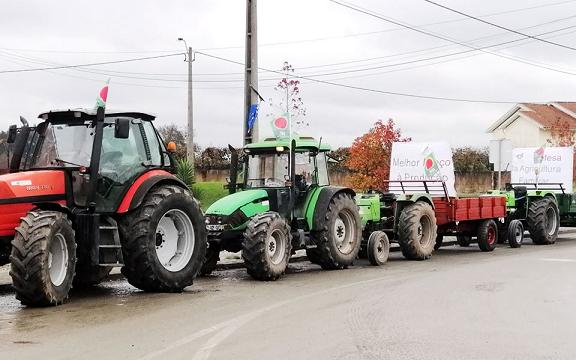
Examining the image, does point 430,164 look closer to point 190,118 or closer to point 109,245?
point 109,245

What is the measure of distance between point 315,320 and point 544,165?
16202 mm

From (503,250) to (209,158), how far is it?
1956cm

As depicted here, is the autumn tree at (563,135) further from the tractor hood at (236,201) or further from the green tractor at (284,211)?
the tractor hood at (236,201)

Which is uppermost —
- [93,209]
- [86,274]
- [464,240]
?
[93,209]

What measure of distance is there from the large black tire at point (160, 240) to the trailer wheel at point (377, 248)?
A: 4.72 metres

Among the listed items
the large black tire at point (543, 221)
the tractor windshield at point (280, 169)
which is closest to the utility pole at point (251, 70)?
the tractor windshield at point (280, 169)

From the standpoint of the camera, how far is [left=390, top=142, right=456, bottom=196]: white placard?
19016 mm

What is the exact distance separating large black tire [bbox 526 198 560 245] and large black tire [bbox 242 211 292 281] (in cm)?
1034

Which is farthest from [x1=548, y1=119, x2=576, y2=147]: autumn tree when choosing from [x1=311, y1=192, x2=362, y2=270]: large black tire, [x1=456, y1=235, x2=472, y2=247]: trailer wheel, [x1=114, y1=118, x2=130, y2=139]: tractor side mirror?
[x1=114, y1=118, x2=130, y2=139]: tractor side mirror

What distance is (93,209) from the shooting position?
10117 mm

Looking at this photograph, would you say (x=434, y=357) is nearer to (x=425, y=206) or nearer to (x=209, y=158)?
(x=425, y=206)

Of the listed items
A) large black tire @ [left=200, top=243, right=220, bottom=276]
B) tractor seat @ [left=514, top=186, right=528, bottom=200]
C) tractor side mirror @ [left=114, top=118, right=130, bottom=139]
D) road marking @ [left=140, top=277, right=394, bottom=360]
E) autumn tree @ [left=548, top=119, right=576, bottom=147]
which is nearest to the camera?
road marking @ [left=140, top=277, right=394, bottom=360]

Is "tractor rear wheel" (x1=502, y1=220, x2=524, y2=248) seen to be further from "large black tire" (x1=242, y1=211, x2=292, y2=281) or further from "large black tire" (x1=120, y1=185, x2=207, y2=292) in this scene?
"large black tire" (x1=120, y1=185, x2=207, y2=292)

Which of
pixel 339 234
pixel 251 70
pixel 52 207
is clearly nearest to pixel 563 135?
pixel 251 70
